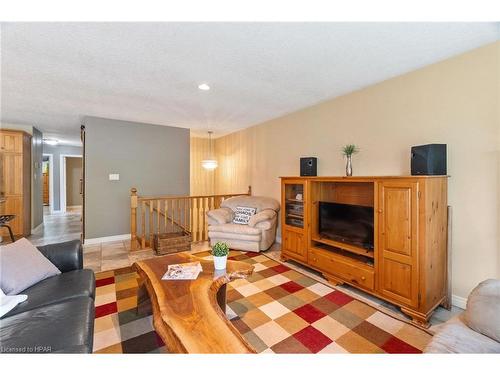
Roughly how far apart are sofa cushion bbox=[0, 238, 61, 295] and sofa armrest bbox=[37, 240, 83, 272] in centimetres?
8

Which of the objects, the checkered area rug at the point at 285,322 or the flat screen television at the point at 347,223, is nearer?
the checkered area rug at the point at 285,322

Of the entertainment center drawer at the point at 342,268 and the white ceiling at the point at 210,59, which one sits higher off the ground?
the white ceiling at the point at 210,59

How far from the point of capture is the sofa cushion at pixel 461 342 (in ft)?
3.60

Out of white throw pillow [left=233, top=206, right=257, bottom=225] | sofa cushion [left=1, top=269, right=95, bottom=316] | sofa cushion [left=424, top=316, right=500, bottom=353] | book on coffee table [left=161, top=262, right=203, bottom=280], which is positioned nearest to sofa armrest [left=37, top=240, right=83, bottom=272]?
sofa cushion [left=1, top=269, right=95, bottom=316]

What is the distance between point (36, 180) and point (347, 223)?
6.97 m

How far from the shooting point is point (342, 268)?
258cm

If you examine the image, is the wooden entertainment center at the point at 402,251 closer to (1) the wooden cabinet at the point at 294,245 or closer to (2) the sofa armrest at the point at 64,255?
(1) the wooden cabinet at the point at 294,245

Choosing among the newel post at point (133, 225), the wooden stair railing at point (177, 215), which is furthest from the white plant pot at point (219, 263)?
the newel post at point (133, 225)

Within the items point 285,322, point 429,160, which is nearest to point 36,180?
point 285,322

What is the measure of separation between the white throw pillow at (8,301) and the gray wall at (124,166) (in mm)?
3155

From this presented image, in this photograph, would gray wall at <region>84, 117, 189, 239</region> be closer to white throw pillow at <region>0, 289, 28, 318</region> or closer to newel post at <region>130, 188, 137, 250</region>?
newel post at <region>130, 188, 137, 250</region>

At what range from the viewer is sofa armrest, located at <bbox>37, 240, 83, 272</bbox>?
1974 millimetres

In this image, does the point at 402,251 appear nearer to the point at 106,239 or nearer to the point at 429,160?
the point at 429,160
